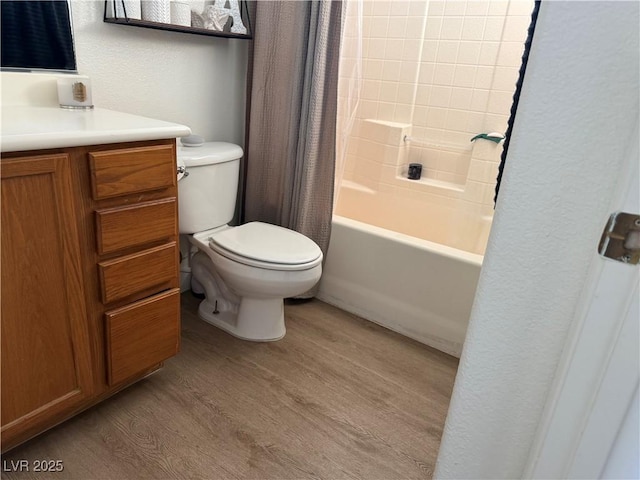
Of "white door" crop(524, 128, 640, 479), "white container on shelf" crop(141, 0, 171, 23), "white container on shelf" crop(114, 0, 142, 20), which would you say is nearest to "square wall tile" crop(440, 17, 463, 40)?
"white container on shelf" crop(141, 0, 171, 23)

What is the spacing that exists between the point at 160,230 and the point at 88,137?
0.33 meters

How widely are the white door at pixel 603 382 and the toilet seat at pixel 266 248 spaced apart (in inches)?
45.2

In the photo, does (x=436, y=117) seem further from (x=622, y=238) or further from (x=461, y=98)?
(x=622, y=238)

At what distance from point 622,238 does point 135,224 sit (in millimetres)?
1100

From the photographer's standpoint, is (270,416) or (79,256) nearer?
(79,256)

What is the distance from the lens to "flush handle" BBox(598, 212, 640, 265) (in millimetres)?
468

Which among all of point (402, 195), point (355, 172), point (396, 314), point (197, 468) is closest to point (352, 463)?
point (197, 468)

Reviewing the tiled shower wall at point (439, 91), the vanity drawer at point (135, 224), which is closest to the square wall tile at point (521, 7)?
the tiled shower wall at point (439, 91)

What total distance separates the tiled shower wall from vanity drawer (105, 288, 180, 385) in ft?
4.60

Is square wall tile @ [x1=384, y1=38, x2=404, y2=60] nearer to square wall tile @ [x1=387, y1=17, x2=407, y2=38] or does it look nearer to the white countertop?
square wall tile @ [x1=387, y1=17, x2=407, y2=38]

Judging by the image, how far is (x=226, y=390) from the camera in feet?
5.10

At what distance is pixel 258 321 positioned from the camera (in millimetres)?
1839

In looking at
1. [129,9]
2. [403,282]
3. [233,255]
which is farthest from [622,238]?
[129,9]

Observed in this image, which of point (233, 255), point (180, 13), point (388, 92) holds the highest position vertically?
point (180, 13)
